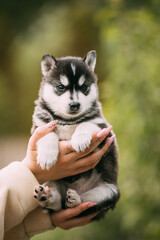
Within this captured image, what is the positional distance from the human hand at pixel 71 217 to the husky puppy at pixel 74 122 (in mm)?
49

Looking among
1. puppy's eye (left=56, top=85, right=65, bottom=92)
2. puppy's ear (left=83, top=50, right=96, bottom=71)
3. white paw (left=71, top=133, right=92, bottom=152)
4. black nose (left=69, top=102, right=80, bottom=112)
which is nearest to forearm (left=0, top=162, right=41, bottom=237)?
white paw (left=71, top=133, right=92, bottom=152)

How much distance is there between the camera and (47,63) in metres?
2.81

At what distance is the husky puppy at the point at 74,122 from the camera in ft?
8.05

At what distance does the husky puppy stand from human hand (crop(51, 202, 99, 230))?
5 cm

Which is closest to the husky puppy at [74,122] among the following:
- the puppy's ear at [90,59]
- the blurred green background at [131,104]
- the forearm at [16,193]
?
the puppy's ear at [90,59]

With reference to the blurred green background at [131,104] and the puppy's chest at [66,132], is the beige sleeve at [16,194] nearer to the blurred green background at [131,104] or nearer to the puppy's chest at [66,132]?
the puppy's chest at [66,132]

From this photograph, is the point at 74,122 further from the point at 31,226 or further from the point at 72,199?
the point at 31,226

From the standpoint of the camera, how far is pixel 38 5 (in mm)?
6930

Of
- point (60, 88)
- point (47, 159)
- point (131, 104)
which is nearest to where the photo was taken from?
point (47, 159)

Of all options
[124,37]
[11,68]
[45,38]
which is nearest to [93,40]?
[45,38]

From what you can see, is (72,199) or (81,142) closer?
(81,142)

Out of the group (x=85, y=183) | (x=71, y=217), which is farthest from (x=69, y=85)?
(x=71, y=217)

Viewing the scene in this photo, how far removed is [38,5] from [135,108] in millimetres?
4431

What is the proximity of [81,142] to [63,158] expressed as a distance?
0.80ft
